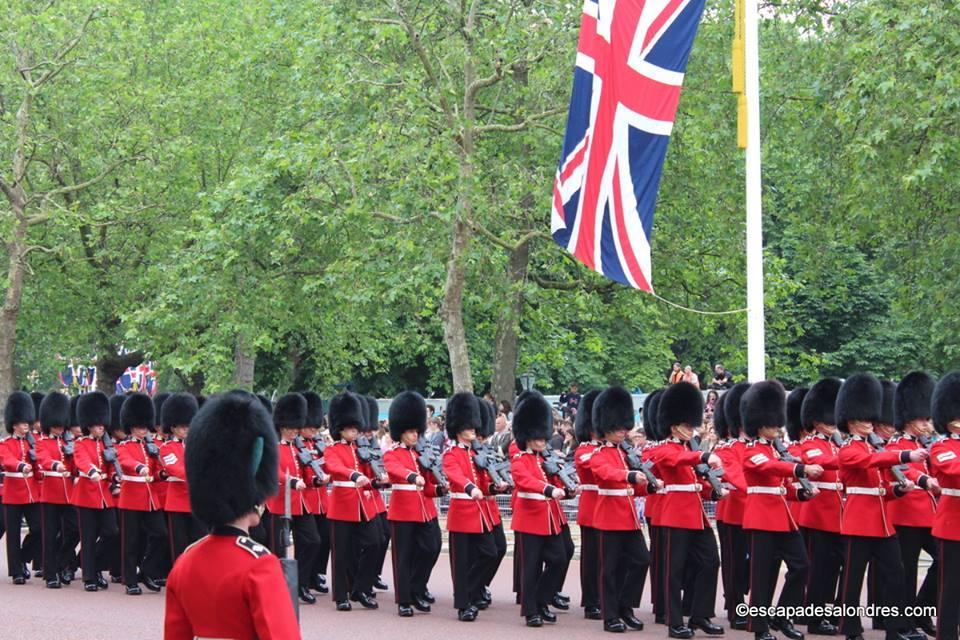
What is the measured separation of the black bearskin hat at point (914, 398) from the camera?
9.99 metres

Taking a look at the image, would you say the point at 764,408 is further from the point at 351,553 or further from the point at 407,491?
the point at 351,553

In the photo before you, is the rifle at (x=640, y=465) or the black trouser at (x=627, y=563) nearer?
the rifle at (x=640, y=465)

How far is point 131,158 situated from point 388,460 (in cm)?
1567

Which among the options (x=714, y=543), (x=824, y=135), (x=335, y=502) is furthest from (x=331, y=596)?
(x=824, y=135)

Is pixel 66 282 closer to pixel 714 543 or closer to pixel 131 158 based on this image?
pixel 131 158

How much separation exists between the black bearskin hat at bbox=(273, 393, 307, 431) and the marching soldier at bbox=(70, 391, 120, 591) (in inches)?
71.3

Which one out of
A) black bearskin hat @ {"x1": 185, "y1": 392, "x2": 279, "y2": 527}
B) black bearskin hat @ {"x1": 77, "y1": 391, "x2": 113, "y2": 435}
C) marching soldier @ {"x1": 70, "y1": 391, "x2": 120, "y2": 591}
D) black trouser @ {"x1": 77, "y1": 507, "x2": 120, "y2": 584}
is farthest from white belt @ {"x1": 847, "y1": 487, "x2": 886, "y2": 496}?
black bearskin hat @ {"x1": 77, "y1": 391, "x2": 113, "y2": 435}

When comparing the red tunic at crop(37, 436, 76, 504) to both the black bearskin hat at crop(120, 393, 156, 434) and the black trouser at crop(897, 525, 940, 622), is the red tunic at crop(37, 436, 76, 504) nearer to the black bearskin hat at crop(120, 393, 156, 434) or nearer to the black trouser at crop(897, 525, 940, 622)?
the black bearskin hat at crop(120, 393, 156, 434)

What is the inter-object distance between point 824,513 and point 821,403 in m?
0.75

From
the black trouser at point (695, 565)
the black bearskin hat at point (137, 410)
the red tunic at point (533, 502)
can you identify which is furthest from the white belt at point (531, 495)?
the black bearskin hat at point (137, 410)

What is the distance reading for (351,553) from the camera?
12.5m

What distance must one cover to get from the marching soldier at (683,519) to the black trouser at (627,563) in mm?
301

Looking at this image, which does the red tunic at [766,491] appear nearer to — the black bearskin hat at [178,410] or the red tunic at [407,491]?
the red tunic at [407,491]

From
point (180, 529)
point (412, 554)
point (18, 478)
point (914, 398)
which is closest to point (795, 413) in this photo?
point (914, 398)
